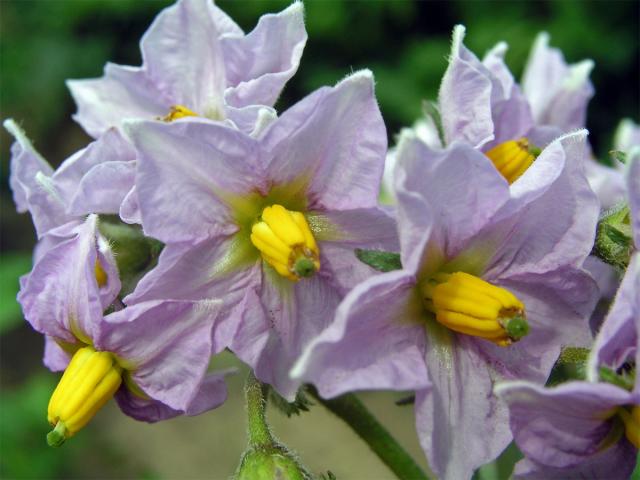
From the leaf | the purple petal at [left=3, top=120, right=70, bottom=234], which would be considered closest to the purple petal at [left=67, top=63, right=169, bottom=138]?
the purple petal at [left=3, top=120, right=70, bottom=234]

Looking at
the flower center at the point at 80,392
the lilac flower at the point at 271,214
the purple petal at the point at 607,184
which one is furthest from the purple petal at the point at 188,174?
the purple petal at the point at 607,184

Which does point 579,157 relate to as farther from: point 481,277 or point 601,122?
point 601,122

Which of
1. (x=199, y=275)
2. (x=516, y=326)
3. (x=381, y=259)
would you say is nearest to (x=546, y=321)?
(x=516, y=326)

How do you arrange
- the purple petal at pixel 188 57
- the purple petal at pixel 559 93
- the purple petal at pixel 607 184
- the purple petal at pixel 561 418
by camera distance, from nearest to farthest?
1. the purple petal at pixel 561 418
2. the purple petal at pixel 188 57
3. the purple petal at pixel 607 184
4. the purple petal at pixel 559 93

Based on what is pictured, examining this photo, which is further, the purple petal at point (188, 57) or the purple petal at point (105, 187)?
the purple petal at point (188, 57)

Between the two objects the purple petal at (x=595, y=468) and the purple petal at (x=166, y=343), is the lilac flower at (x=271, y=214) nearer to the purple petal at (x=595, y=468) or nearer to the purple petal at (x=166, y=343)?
the purple petal at (x=166, y=343)

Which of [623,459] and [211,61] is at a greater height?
[211,61]

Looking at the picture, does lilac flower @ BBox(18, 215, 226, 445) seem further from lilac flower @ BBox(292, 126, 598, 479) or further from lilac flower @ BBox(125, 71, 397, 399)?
lilac flower @ BBox(292, 126, 598, 479)

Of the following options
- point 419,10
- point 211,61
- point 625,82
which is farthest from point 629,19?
point 211,61
